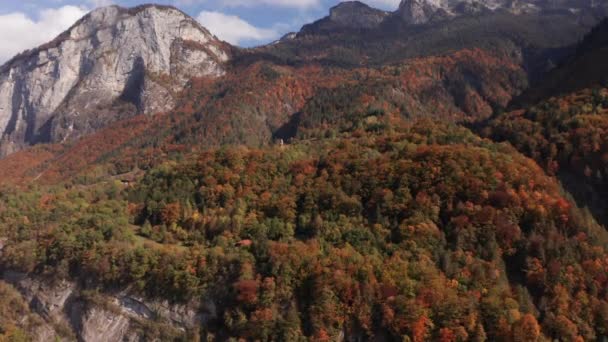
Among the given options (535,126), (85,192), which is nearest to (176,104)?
(85,192)

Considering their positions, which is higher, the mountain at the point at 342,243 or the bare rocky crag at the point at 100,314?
the mountain at the point at 342,243

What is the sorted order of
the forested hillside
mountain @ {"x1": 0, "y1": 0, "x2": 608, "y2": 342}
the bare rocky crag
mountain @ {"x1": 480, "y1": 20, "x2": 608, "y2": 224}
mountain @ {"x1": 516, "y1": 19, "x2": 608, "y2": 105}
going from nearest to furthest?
the forested hillside
mountain @ {"x1": 0, "y1": 0, "x2": 608, "y2": 342}
the bare rocky crag
mountain @ {"x1": 480, "y1": 20, "x2": 608, "y2": 224}
mountain @ {"x1": 516, "y1": 19, "x2": 608, "y2": 105}

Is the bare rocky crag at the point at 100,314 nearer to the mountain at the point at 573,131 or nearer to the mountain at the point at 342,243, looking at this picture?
the mountain at the point at 342,243

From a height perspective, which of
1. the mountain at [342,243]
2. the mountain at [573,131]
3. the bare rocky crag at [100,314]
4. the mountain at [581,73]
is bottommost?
the bare rocky crag at [100,314]

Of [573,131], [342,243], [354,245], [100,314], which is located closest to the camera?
[100,314]

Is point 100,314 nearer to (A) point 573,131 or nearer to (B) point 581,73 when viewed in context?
(A) point 573,131

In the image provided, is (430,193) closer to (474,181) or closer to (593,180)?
(474,181)

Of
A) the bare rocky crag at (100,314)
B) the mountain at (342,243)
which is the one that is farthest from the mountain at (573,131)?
the bare rocky crag at (100,314)

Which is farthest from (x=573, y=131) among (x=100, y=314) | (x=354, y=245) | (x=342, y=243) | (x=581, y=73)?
(x=100, y=314)

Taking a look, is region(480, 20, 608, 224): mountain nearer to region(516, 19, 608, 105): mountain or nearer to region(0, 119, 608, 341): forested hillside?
region(516, 19, 608, 105): mountain

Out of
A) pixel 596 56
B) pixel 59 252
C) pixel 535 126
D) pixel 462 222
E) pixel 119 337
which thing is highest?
pixel 596 56

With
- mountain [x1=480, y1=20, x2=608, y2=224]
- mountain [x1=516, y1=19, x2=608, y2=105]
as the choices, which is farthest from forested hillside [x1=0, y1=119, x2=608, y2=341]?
mountain [x1=516, y1=19, x2=608, y2=105]
